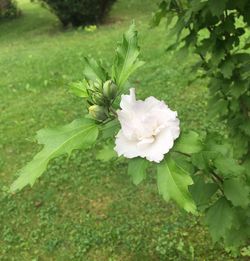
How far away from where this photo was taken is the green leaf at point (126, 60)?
1.62 meters

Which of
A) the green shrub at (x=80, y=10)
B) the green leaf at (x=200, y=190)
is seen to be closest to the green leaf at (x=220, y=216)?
the green leaf at (x=200, y=190)

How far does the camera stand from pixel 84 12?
11.3 m

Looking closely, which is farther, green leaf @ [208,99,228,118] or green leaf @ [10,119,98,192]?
green leaf @ [208,99,228,118]

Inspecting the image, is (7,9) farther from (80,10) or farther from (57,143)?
(57,143)

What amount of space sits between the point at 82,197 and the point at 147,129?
3482mm

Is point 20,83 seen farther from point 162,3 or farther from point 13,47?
point 162,3

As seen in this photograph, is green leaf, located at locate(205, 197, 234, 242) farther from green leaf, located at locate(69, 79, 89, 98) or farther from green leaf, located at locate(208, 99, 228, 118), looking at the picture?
green leaf, located at locate(208, 99, 228, 118)

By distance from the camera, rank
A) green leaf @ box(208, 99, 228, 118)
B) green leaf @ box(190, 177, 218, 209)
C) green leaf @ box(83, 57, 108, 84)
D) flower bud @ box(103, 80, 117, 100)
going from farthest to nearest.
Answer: green leaf @ box(208, 99, 228, 118)
green leaf @ box(190, 177, 218, 209)
green leaf @ box(83, 57, 108, 84)
flower bud @ box(103, 80, 117, 100)

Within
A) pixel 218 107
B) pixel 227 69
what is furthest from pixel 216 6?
pixel 218 107

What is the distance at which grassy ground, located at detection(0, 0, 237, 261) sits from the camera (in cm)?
404

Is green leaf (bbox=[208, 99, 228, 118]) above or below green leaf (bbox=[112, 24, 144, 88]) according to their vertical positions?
below

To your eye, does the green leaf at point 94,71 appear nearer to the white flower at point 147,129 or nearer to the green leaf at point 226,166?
the white flower at point 147,129

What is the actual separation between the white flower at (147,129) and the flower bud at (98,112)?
115mm

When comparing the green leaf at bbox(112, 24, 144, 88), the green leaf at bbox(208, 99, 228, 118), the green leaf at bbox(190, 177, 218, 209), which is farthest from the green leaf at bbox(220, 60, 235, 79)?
the green leaf at bbox(112, 24, 144, 88)
